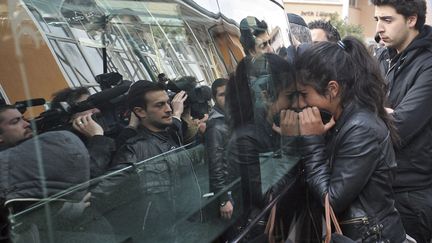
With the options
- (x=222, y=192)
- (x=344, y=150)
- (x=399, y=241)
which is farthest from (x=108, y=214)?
(x=399, y=241)

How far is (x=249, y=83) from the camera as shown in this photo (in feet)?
6.18

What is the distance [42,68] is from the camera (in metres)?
1.00

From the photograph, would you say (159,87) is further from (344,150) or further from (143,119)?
(344,150)

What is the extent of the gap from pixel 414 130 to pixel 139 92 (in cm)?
169

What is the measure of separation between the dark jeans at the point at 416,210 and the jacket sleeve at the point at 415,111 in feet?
0.89

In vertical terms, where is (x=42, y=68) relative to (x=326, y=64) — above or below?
above

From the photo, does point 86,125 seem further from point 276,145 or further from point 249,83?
point 276,145

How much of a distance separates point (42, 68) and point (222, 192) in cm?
85

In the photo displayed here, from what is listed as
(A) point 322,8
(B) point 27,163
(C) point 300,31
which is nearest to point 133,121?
(B) point 27,163

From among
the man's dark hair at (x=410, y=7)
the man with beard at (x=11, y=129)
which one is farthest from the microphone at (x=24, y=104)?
the man's dark hair at (x=410, y=7)

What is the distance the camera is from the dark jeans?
92.7 inches

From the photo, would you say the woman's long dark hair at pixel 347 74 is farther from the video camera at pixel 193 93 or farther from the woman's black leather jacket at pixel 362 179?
the video camera at pixel 193 93

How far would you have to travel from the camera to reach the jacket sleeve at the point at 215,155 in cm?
159

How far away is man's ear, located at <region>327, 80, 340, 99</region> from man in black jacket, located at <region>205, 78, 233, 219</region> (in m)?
0.48
